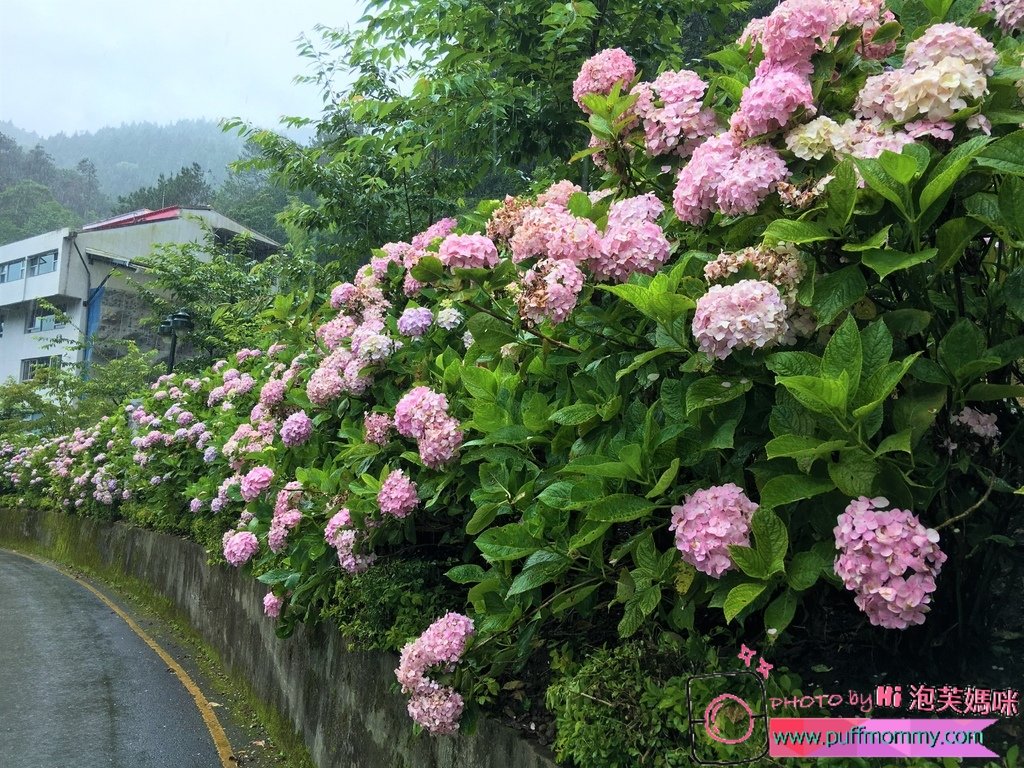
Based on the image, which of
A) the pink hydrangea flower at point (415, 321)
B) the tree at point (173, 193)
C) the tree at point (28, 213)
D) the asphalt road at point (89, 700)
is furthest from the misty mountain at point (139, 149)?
the pink hydrangea flower at point (415, 321)

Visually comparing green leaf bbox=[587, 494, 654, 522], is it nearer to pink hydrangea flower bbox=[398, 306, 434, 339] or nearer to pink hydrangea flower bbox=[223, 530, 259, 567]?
pink hydrangea flower bbox=[398, 306, 434, 339]

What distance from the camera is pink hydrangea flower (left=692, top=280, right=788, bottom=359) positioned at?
1.93 m

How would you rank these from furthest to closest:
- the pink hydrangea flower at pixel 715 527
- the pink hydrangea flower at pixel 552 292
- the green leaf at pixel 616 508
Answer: the pink hydrangea flower at pixel 552 292 → the green leaf at pixel 616 508 → the pink hydrangea flower at pixel 715 527

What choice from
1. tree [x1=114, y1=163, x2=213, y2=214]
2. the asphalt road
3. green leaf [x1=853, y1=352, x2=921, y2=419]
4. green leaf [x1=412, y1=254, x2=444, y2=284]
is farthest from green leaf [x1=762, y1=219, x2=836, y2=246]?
tree [x1=114, y1=163, x2=213, y2=214]

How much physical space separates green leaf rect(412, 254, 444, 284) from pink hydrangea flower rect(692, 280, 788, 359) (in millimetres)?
1226

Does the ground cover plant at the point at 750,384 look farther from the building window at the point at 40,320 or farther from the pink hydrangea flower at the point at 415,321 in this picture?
the building window at the point at 40,320

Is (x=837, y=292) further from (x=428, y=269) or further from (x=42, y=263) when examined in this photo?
(x=42, y=263)

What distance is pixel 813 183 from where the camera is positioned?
6.80 feet

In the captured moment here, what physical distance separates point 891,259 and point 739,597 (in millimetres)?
917

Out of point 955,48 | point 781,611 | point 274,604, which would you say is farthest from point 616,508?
point 274,604

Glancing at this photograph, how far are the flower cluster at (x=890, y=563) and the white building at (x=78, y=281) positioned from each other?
35748 mm

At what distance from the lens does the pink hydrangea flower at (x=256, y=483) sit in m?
5.16

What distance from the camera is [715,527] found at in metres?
2.00

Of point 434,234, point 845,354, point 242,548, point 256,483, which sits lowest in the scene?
point 242,548
